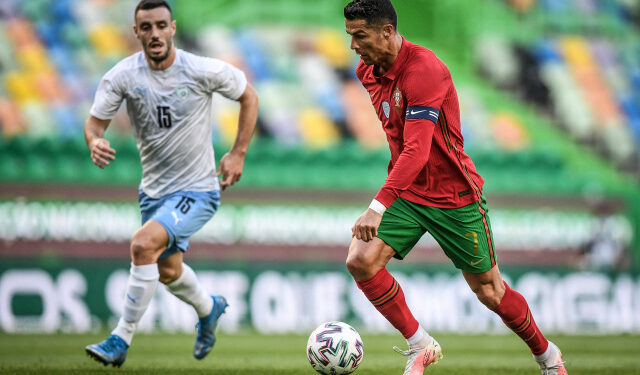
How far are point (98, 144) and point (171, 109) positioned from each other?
28.5 inches

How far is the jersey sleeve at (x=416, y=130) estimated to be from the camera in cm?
501

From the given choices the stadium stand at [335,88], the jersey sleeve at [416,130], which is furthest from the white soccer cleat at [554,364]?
the stadium stand at [335,88]

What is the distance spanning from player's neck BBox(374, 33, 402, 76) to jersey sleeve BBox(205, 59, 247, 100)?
1.46 meters

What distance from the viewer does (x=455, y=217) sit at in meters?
5.39

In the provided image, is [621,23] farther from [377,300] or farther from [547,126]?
[377,300]

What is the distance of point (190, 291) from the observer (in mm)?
6633

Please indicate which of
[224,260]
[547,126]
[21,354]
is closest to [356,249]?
[21,354]

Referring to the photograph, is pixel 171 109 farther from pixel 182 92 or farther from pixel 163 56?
pixel 163 56

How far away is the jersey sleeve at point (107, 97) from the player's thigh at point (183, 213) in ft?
2.42

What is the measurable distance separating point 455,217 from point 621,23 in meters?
15.2

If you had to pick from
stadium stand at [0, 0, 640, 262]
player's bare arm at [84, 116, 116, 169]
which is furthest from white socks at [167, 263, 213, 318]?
stadium stand at [0, 0, 640, 262]

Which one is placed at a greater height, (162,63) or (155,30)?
(155,30)

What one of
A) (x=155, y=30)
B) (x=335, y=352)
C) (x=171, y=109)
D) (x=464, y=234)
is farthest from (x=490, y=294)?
(x=155, y=30)

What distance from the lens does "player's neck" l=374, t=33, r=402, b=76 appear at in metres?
5.20
